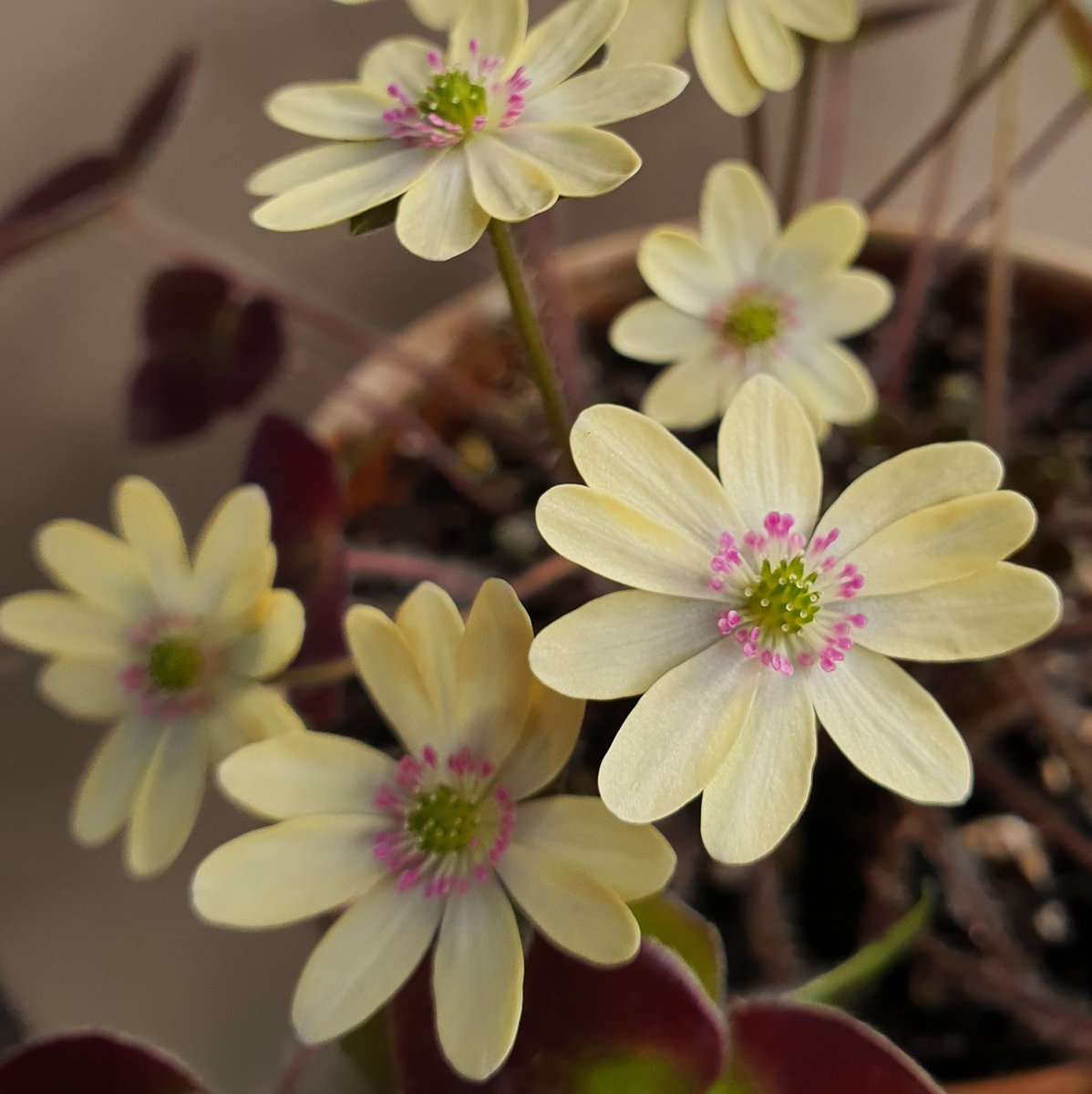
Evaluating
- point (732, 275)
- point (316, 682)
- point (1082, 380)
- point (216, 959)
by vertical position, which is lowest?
point (216, 959)

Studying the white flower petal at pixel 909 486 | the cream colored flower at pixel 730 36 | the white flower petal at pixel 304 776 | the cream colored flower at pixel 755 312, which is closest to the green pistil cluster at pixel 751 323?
the cream colored flower at pixel 755 312

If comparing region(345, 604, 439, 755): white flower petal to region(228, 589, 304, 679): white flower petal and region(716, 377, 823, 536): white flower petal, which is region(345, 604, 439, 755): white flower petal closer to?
region(228, 589, 304, 679): white flower petal

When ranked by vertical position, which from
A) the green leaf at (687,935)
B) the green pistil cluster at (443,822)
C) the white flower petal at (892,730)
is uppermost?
the white flower petal at (892,730)

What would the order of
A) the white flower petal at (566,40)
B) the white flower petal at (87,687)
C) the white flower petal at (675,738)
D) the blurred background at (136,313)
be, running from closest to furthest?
the white flower petal at (675,738)
the white flower petal at (566,40)
the white flower petal at (87,687)
the blurred background at (136,313)

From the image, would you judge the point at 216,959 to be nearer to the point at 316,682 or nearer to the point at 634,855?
the point at 316,682

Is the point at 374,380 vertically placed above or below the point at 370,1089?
above

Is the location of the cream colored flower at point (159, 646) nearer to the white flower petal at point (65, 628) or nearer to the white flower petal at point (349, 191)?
the white flower petal at point (65, 628)

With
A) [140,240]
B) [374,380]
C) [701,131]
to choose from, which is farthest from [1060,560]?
[140,240]
